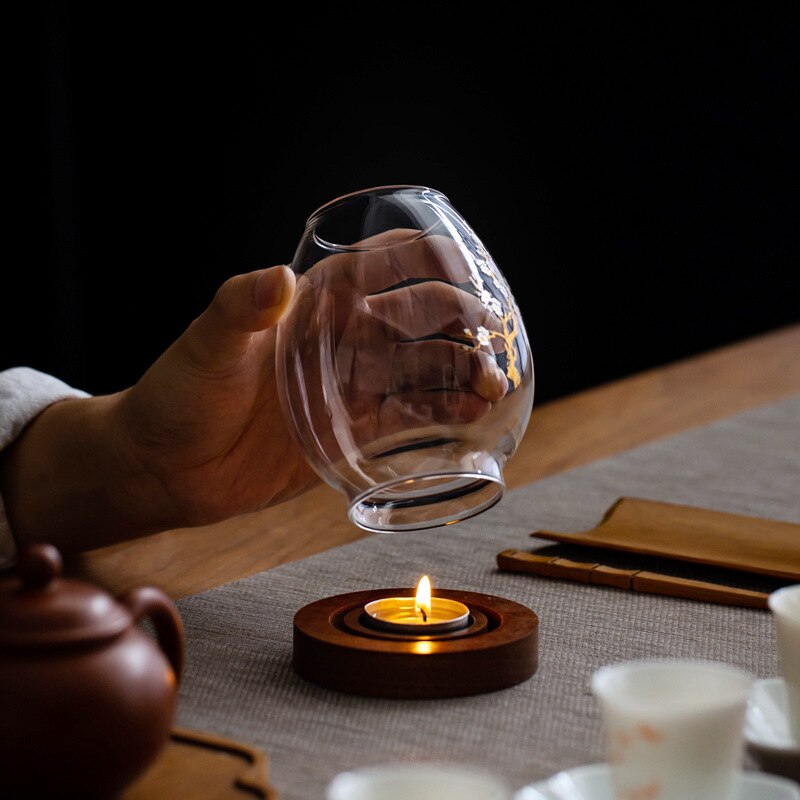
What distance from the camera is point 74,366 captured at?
1676 mm

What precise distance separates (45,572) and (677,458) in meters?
0.97

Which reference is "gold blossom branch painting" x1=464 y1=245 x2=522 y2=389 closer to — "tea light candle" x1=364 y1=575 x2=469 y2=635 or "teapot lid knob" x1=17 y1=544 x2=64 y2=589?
"tea light candle" x1=364 y1=575 x2=469 y2=635

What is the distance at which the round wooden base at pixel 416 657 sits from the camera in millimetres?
676

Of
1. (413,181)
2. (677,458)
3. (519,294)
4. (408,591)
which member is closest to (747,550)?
(408,591)

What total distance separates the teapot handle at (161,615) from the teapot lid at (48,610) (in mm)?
21

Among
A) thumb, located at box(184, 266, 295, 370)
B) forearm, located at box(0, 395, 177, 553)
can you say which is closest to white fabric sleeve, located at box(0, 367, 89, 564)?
forearm, located at box(0, 395, 177, 553)

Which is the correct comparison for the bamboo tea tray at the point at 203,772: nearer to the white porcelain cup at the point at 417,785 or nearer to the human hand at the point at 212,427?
the white porcelain cup at the point at 417,785

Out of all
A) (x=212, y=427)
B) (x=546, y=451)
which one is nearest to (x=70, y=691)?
(x=212, y=427)

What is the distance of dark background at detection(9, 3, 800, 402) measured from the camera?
1.61m

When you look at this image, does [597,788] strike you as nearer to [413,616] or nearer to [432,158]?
[413,616]

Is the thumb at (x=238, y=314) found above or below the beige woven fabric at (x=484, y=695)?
above

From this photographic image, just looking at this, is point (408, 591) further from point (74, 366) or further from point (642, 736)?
point (74, 366)

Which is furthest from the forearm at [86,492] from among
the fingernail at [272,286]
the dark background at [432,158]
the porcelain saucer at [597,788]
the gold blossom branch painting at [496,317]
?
the dark background at [432,158]

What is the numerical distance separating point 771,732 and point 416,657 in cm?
19
